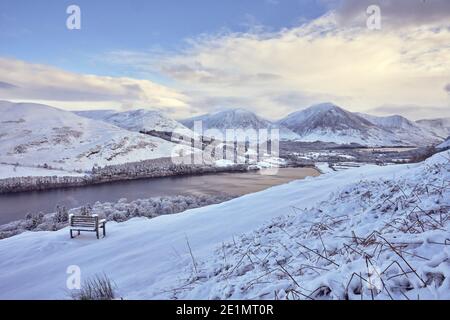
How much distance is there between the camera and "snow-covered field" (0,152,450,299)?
3090 mm

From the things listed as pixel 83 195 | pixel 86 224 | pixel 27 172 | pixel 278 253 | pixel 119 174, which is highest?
pixel 278 253

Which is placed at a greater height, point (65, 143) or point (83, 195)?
point (65, 143)

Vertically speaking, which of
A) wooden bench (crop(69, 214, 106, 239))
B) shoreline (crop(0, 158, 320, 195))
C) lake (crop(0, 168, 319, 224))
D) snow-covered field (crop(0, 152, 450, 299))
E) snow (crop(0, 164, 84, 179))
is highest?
snow-covered field (crop(0, 152, 450, 299))

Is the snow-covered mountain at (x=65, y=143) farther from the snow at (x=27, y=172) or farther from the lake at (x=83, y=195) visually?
the lake at (x=83, y=195)

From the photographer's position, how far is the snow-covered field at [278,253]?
3090 millimetres

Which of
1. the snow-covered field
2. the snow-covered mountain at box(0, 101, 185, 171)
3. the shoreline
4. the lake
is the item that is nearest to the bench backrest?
the snow-covered field

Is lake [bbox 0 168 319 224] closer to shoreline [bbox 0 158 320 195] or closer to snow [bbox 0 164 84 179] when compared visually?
shoreline [bbox 0 158 320 195]

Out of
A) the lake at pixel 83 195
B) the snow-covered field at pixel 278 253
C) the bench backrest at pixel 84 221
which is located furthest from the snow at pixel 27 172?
the snow-covered field at pixel 278 253

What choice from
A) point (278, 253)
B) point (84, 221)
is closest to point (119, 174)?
point (84, 221)

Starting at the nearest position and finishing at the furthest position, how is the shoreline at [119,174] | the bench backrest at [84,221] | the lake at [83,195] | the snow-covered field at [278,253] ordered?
the snow-covered field at [278,253] < the bench backrest at [84,221] < the lake at [83,195] < the shoreline at [119,174]

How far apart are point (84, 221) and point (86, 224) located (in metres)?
0.23

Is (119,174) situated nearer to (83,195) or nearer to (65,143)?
(83,195)

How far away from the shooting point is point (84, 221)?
11.6 metres

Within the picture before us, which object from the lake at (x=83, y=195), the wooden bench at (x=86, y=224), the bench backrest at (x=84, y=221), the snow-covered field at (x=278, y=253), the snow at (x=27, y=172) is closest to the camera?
the snow-covered field at (x=278, y=253)
